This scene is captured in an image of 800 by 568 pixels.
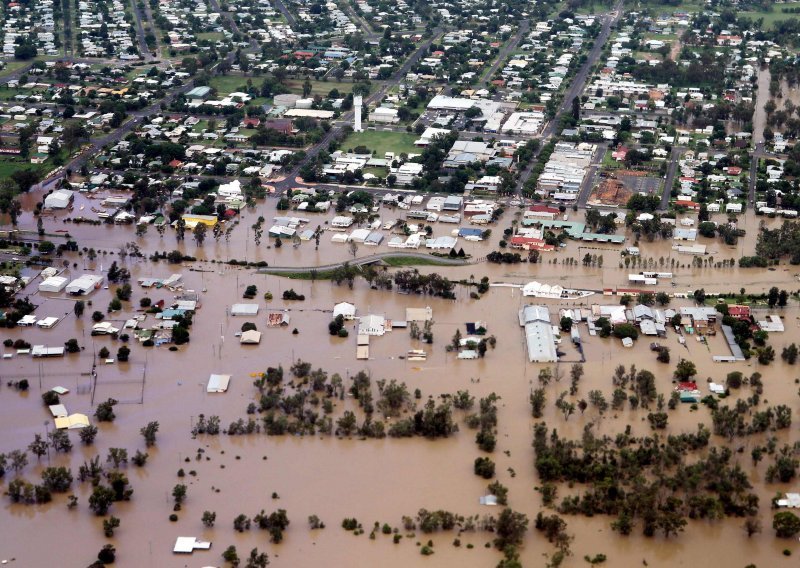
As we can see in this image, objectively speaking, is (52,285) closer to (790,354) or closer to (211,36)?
(790,354)

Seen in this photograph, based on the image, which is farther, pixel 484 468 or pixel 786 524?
pixel 484 468

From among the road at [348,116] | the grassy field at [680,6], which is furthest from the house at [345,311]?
the grassy field at [680,6]

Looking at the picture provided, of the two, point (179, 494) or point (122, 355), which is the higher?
point (179, 494)

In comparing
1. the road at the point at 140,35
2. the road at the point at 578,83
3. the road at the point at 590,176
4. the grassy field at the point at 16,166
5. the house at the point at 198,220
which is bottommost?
the road at the point at 140,35

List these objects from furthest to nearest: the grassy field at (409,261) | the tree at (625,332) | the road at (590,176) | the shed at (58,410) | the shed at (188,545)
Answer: the road at (590,176) → the grassy field at (409,261) → the tree at (625,332) → the shed at (58,410) → the shed at (188,545)

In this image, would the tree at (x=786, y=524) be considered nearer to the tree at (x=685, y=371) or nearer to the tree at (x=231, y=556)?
the tree at (x=685, y=371)

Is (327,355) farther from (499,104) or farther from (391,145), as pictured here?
(499,104)

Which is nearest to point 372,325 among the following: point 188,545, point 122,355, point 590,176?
point 122,355

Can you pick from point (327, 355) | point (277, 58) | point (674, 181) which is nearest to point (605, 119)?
point (674, 181)

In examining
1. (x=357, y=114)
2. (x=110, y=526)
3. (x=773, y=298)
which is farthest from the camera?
(x=357, y=114)
